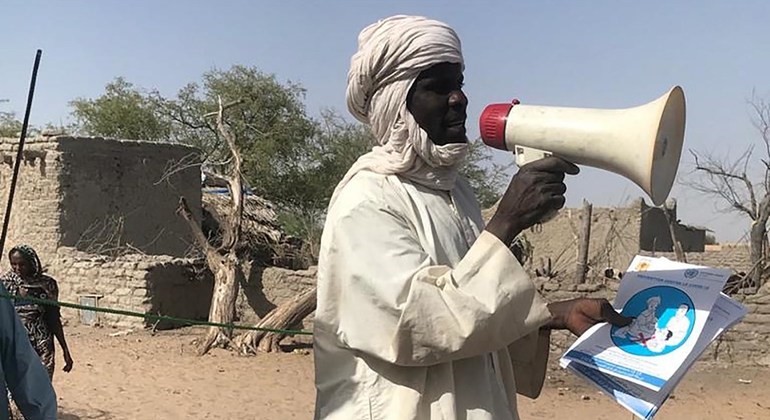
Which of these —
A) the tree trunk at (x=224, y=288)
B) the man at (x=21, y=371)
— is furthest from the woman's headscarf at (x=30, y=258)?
the tree trunk at (x=224, y=288)

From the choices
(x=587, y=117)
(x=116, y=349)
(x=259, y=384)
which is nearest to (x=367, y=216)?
(x=587, y=117)

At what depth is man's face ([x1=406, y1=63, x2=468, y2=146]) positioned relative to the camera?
1650 millimetres

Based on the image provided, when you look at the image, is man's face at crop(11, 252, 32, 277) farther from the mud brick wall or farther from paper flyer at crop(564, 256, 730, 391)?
the mud brick wall

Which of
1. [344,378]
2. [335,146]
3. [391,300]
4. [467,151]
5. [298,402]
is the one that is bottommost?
[298,402]

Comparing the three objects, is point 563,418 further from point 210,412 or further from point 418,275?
point 418,275

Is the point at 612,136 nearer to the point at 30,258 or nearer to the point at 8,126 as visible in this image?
the point at 30,258

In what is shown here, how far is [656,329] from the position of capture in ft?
5.38

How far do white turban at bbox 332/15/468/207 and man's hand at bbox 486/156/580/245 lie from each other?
6.6 inches

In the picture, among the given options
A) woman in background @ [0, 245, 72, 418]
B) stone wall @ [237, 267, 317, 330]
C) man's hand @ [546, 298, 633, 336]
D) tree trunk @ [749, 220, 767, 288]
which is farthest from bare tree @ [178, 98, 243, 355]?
man's hand @ [546, 298, 633, 336]

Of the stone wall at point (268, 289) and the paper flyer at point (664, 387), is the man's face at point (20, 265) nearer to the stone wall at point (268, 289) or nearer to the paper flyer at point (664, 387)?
the paper flyer at point (664, 387)

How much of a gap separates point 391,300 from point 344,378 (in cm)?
23

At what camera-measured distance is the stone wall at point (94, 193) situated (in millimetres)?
12594

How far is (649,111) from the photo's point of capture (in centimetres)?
156

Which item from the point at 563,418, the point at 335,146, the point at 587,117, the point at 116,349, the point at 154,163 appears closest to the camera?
the point at 587,117
